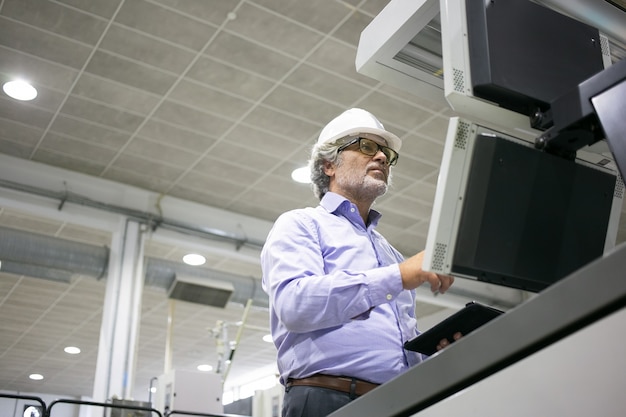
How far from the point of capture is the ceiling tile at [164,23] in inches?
170

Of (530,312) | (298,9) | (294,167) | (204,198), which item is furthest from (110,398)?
(530,312)

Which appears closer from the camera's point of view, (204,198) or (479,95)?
(479,95)

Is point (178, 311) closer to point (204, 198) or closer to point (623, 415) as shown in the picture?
point (204, 198)

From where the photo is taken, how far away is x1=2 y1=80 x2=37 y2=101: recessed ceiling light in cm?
500

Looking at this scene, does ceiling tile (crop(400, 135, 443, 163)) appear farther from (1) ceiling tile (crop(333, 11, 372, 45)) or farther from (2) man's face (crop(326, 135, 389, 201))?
(2) man's face (crop(326, 135, 389, 201))

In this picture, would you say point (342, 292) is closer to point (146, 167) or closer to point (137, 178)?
point (146, 167)

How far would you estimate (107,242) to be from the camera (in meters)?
7.32

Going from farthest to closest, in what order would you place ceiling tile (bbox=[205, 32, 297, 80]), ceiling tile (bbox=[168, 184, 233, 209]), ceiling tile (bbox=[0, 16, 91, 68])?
ceiling tile (bbox=[168, 184, 233, 209])
ceiling tile (bbox=[205, 32, 297, 80])
ceiling tile (bbox=[0, 16, 91, 68])

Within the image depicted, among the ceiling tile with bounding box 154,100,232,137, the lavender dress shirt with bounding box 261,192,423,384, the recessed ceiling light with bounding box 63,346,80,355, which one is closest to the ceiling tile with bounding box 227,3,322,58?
the ceiling tile with bounding box 154,100,232,137

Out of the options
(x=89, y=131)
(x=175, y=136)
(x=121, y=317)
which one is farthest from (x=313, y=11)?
(x=121, y=317)

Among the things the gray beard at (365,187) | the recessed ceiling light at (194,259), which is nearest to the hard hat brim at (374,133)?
the gray beard at (365,187)

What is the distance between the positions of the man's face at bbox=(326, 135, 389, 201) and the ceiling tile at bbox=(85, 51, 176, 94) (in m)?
3.15

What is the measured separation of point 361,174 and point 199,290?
199 inches

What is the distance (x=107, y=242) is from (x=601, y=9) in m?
5.54
